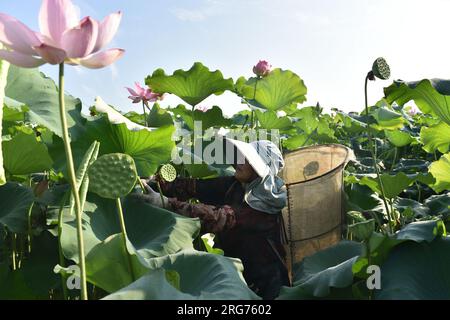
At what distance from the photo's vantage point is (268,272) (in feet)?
5.78

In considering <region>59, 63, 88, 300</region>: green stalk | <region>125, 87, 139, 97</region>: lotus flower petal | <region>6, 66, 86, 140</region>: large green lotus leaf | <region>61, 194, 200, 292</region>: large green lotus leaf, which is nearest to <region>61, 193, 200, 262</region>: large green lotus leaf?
<region>61, 194, 200, 292</region>: large green lotus leaf

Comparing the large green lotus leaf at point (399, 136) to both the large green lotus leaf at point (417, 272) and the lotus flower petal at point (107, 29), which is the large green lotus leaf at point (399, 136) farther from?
the lotus flower petal at point (107, 29)

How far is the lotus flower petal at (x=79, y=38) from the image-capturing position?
28.8 inches

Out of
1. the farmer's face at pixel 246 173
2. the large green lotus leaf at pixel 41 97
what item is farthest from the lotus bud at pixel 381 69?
the large green lotus leaf at pixel 41 97

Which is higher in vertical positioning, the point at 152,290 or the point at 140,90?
A: the point at 140,90

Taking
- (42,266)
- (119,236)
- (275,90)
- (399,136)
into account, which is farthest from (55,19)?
(399,136)

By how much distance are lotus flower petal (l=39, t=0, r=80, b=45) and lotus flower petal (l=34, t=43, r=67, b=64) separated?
29 millimetres

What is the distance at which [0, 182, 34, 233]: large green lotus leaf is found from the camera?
1.25m

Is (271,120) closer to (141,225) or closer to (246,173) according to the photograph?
(246,173)

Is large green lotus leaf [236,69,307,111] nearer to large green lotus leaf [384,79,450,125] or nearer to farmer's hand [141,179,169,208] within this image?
large green lotus leaf [384,79,450,125]

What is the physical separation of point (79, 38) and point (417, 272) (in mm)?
716

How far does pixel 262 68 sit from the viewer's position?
8.39ft

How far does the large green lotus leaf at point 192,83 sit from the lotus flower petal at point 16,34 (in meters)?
1.18
